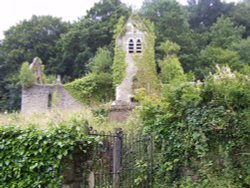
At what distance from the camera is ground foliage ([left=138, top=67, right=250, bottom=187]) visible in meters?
6.79

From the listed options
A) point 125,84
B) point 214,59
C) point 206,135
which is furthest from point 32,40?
point 206,135

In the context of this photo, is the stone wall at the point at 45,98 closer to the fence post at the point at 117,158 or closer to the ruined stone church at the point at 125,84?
the ruined stone church at the point at 125,84

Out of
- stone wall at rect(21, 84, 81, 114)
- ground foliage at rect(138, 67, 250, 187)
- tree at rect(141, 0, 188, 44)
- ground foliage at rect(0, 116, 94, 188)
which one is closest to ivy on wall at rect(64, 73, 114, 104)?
stone wall at rect(21, 84, 81, 114)

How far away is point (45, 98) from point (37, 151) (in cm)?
1807

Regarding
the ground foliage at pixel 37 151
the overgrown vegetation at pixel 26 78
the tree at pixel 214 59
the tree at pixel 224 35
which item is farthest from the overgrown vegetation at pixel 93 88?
the ground foliage at pixel 37 151

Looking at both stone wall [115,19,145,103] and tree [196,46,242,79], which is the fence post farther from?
tree [196,46,242,79]

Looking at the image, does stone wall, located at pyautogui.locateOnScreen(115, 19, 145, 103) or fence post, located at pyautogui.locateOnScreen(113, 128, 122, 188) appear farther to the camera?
stone wall, located at pyautogui.locateOnScreen(115, 19, 145, 103)

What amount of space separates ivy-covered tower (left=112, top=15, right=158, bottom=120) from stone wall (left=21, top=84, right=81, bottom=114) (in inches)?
131

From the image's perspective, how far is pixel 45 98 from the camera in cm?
2320

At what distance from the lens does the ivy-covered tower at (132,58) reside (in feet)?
73.0

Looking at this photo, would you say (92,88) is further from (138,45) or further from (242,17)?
(242,17)

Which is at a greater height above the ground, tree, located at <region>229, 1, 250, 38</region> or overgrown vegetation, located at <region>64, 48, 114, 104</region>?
tree, located at <region>229, 1, 250, 38</region>

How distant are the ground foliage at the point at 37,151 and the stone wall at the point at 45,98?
17.3 meters

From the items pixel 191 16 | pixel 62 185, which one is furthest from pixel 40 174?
pixel 191 16
